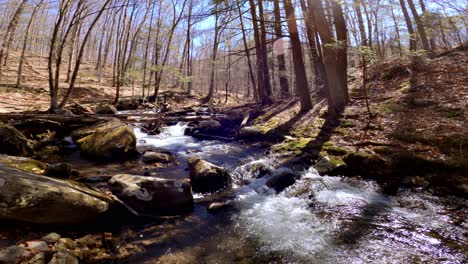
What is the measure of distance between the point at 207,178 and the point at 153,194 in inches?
54.5

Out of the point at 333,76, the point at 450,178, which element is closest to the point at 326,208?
the point at 450,178

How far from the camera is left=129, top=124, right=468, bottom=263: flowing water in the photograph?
3277mm

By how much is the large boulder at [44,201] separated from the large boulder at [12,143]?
3631mm

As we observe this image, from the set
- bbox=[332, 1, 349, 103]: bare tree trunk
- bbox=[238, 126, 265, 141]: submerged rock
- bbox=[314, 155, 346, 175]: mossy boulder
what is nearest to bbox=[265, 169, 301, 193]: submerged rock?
bbox=[314, 155, 346, 175]: mossy boulder

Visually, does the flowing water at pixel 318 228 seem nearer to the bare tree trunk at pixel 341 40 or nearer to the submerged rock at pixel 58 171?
the submerged rock at pixel 58 171

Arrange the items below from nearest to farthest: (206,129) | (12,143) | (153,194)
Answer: (153,194)
(12,143)
(206,129)

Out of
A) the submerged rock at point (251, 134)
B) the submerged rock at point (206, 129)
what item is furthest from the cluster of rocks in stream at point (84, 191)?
the submerged rock at point (206, 129)

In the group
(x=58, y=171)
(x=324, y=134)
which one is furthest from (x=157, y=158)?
(x=324, y=134)

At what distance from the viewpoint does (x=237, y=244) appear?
11.9ft

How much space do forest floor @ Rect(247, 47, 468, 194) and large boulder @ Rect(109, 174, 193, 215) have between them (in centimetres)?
353

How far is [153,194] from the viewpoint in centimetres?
436

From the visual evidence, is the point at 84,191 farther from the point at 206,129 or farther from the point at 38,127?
the point at 206,129

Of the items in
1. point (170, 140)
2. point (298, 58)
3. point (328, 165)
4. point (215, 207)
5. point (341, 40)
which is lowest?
point (215, 207)

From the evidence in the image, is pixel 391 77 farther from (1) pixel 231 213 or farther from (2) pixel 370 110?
(1) pixel 231 213
